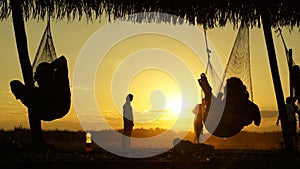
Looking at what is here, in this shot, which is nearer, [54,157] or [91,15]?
[54,157]

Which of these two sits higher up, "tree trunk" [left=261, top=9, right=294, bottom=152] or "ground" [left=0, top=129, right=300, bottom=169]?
"tree trunk" [left=261, top=9, right=294, bottom=152]

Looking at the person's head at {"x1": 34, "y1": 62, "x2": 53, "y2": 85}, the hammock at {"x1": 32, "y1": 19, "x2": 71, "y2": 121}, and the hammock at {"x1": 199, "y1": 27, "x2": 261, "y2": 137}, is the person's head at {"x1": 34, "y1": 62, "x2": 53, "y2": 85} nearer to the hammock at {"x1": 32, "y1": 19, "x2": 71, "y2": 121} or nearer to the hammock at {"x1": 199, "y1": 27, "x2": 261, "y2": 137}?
the hammock at {"x1": 32, "y1": 19, "x2": 71, "y2": 121}

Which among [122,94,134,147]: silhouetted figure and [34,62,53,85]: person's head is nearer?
[34,62,53,85]: person's head

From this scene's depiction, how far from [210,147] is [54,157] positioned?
3.37 metres

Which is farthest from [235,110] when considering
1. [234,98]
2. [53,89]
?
[53,89]

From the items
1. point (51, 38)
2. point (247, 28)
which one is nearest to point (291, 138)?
point (247, 28)

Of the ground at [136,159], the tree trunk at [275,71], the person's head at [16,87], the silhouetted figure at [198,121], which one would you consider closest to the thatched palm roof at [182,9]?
the tree trunk at [275,71]

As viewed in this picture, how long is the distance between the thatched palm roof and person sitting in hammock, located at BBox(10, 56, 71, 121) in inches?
51.8

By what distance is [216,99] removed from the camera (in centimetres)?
1455

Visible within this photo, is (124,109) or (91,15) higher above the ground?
(91,15)

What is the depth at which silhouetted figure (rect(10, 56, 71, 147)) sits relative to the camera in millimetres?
13086

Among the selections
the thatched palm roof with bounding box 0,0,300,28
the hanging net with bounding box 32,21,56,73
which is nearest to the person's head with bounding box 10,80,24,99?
the hanging net with bounding box 32,21,56,73

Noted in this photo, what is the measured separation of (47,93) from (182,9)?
3648mm

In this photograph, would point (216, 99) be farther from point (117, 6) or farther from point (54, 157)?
point (54, 157)
